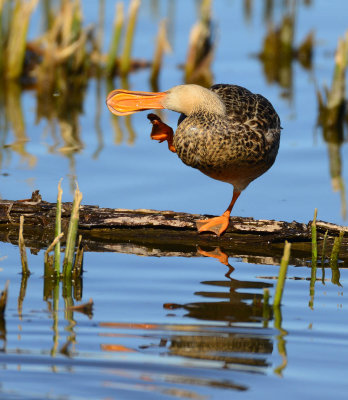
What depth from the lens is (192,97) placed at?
6152 millimetres

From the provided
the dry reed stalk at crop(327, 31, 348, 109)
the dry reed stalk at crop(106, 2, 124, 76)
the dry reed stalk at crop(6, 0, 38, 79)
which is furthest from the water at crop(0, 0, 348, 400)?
the dry reed stalk at crop(106, 2, 124, 76)

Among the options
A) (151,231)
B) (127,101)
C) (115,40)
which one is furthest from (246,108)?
(115,40)

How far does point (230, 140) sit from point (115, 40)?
662 centimetres

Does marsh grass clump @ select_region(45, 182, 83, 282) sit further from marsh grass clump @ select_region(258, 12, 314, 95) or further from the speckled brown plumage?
marsh grass clump @ select_region(258, 12, 314, 95)

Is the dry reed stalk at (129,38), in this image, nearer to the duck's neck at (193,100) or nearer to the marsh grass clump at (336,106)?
the marsh grass clump at (336,106)

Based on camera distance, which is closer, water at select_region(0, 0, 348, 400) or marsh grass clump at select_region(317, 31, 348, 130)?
water at select_region(0, 0, 348, 400)

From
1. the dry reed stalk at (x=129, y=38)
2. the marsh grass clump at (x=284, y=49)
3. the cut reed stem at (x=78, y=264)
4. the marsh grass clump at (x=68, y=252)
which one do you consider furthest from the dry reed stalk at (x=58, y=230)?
the marsh grass clump at (x=284, y=49)

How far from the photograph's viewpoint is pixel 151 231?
20.4 feet

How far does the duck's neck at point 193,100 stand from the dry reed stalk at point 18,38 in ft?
18.8

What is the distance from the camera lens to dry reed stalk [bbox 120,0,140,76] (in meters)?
12.1

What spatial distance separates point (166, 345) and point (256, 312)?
76cm

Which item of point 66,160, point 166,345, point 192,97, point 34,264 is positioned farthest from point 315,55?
point 166,345

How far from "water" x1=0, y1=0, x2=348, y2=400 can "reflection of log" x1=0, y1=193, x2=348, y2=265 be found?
0.59 feet

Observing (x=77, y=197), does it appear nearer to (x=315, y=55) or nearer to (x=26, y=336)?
(x=26, y=336)
